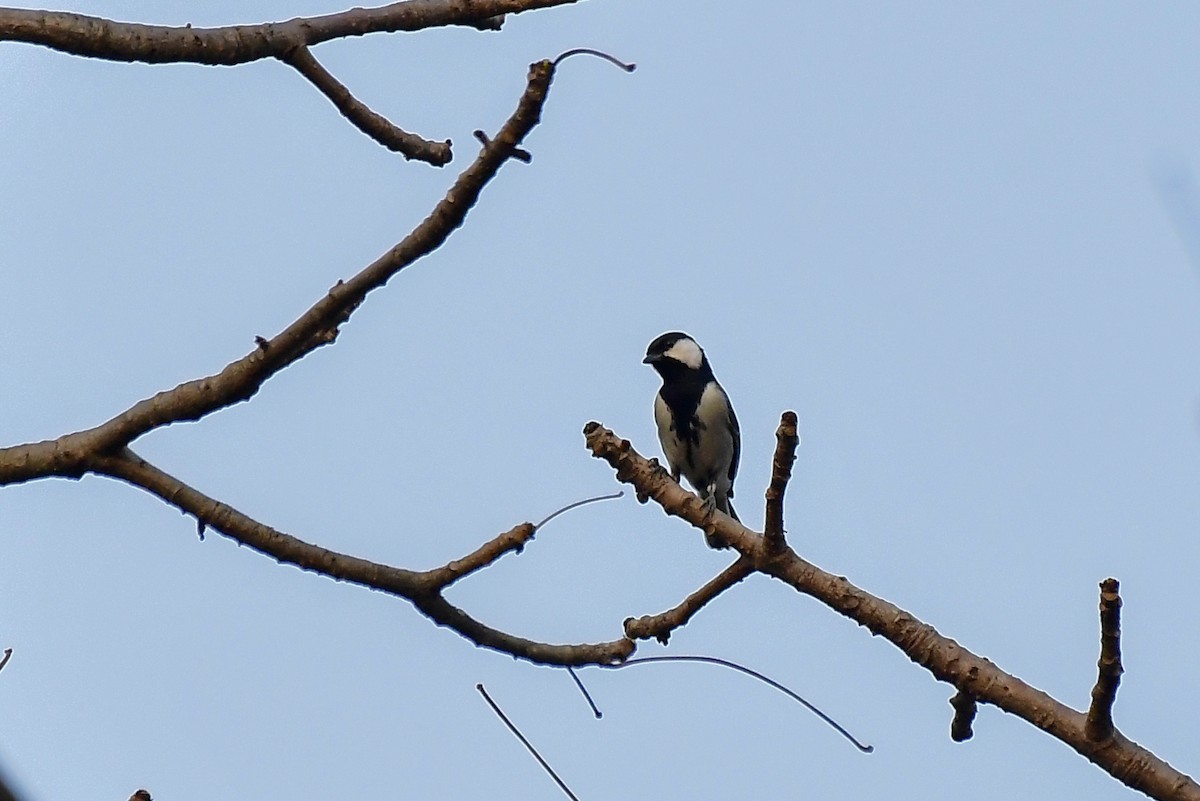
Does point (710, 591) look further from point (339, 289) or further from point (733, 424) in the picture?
point (733, 424)

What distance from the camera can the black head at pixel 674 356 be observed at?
752 centimetres

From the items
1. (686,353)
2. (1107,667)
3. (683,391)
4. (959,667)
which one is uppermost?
(686,353)

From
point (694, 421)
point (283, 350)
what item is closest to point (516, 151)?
point (283, 350)

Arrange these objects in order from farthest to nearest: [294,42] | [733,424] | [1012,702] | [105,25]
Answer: [733,424] → [294,42] → [105,25] → [1012,702]

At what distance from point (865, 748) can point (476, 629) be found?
0.76 m

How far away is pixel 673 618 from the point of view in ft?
9.93

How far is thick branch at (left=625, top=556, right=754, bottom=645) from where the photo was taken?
116 inches

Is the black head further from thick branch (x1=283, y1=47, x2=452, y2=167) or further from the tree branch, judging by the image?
the tree branch

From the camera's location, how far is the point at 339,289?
2.52 m

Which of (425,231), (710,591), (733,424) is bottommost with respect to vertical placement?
(710,591)

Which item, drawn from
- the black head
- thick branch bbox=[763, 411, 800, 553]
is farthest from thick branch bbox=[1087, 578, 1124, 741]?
the black head

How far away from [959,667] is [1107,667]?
0.40m

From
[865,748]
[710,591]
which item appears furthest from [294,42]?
[865,748]

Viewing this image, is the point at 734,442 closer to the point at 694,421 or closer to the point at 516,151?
the point at 694,421
